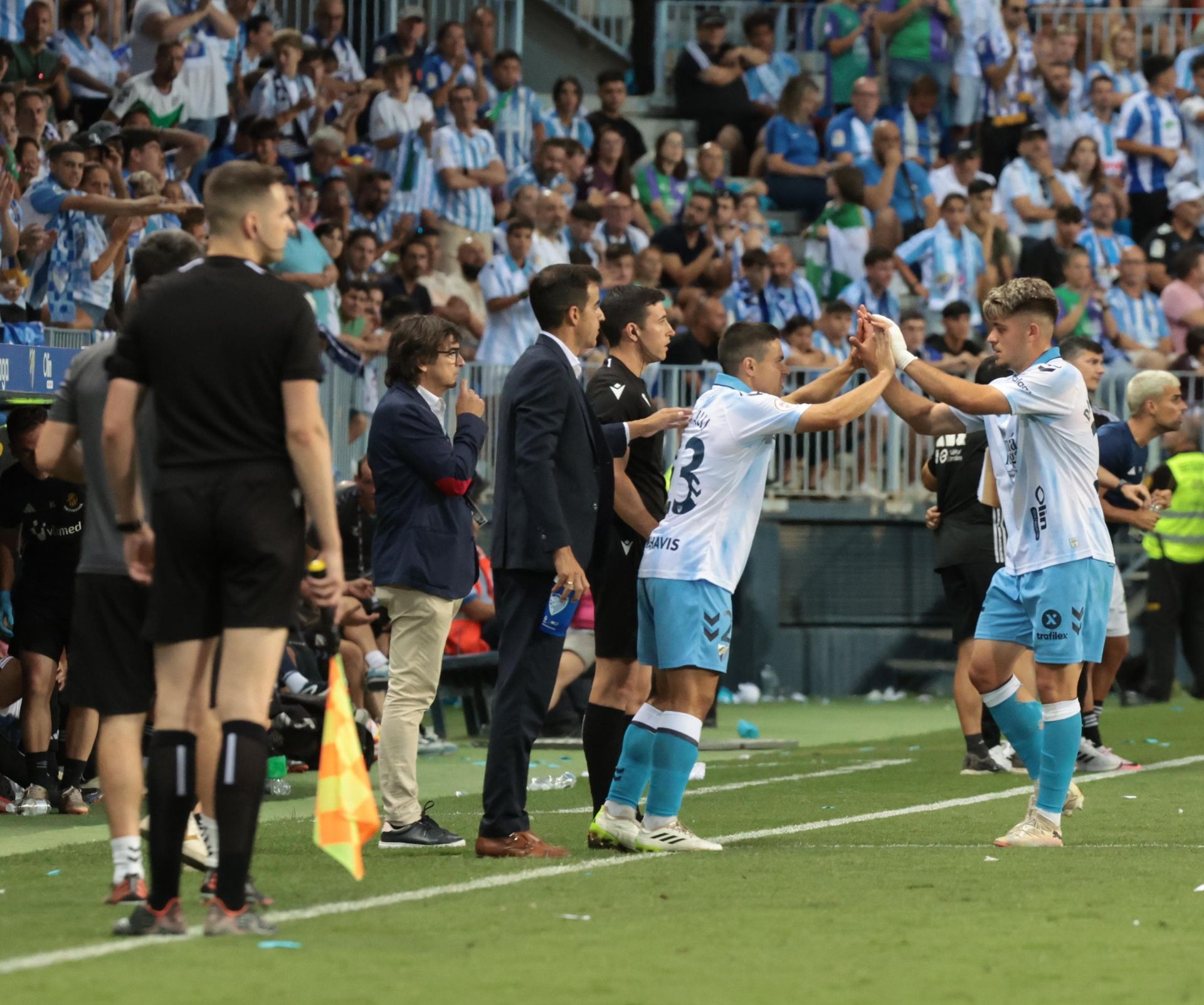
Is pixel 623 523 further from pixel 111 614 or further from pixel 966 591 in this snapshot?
pixel 966 591

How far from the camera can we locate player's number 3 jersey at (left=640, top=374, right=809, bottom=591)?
7.98 metres

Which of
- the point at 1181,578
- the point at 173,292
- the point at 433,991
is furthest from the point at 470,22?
the point at 433,991

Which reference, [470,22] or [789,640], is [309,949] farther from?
[470,22]

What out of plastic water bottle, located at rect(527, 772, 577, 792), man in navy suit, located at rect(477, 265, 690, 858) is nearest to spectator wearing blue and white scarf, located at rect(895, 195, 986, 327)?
plastic water bottle, located at rect(527, 772, 577, 792)

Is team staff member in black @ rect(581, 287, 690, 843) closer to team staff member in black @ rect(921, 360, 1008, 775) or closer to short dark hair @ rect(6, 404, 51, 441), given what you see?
A: short dark hair @ rect(6, 404, 51, 441)

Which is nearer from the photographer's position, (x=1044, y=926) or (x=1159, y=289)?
(x=1044, y=926)

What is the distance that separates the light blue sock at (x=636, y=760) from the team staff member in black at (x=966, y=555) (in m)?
3.83

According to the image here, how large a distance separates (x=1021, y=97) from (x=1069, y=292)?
3932 millimetres

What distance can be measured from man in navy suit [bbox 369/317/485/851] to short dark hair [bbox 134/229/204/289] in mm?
1675

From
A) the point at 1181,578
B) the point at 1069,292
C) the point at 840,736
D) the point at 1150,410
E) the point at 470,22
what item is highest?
the point at 470,22

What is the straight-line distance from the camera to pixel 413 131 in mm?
19328

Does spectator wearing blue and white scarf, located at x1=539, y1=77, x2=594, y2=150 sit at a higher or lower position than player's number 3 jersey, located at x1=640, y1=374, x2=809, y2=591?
higher

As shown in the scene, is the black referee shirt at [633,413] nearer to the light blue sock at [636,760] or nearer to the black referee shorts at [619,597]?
the black referee shorts at [619,597]

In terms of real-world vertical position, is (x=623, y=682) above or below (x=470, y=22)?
below
